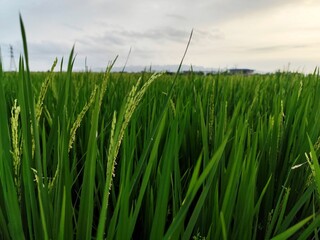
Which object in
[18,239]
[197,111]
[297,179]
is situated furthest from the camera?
[197,111]

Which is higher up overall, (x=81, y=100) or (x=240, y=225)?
(x=81, y=100)

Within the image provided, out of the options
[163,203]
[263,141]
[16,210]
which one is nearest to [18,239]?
[16,210]

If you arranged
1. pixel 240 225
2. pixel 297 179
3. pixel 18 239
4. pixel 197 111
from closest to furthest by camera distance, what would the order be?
pixel 18 239 → pixel 240 225 → pixel 297 179 → pixel 197 111

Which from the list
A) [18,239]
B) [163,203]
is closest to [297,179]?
[163,203]

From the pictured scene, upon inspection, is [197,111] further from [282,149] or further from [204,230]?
[204,230]

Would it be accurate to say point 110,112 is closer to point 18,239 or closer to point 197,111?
point 197,111

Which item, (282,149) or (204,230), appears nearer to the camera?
(204,230)

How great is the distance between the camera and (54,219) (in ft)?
1.41

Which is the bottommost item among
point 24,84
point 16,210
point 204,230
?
point 204,230

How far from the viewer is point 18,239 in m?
0.40

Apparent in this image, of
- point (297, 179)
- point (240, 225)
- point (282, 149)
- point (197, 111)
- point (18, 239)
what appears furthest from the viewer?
point (197, 111)

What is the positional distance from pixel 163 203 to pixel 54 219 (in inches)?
5.3

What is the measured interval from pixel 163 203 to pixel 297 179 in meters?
0.55

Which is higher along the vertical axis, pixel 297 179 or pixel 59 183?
pixel 59 183
